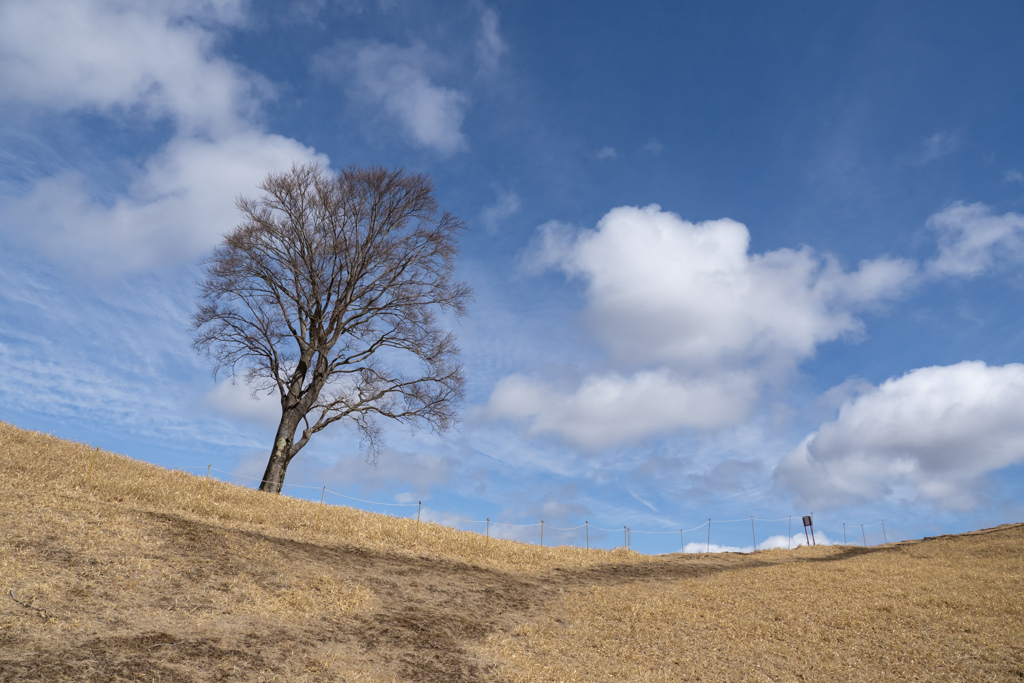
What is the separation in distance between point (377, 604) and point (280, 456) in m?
12.3

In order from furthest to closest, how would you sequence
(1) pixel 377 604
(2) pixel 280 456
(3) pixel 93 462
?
(2) pixel 280 456 → (3) pixel 93 462 → (1) pixel 377 604

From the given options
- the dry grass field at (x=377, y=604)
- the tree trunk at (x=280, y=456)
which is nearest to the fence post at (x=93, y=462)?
the dry grass field at (x=377, y=604)

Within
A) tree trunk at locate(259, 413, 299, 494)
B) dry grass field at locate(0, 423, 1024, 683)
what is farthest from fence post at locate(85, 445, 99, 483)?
tree trunk at locate(259, 413, 299, 494)

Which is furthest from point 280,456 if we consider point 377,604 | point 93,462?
point 377,604

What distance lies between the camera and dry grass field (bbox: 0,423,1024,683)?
9.41m

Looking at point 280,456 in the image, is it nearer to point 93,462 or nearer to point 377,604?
point 93,462

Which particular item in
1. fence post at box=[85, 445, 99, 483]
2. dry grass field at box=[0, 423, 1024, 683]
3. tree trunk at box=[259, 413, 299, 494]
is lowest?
dry grass field at box=[0, 423, 1024, 683]

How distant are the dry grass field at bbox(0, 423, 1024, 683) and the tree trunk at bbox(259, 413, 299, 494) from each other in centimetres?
265

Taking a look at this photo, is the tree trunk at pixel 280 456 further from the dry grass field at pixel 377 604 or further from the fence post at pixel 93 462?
the fence post at pixel 93 462

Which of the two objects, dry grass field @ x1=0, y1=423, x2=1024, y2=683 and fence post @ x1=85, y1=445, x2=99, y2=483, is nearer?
dry grass field @ x1=0, y1=423, x2=1024, y2=683

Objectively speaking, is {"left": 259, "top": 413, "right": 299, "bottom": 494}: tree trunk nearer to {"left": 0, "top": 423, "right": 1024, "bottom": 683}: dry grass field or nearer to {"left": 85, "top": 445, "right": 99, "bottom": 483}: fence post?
{"left": 0, "top": 423, "right": 1024, "bottom": 683}: dry grass field

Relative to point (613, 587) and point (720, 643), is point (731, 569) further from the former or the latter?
point (720, 643)

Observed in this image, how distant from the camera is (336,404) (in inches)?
1000

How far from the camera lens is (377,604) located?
1300 cm
